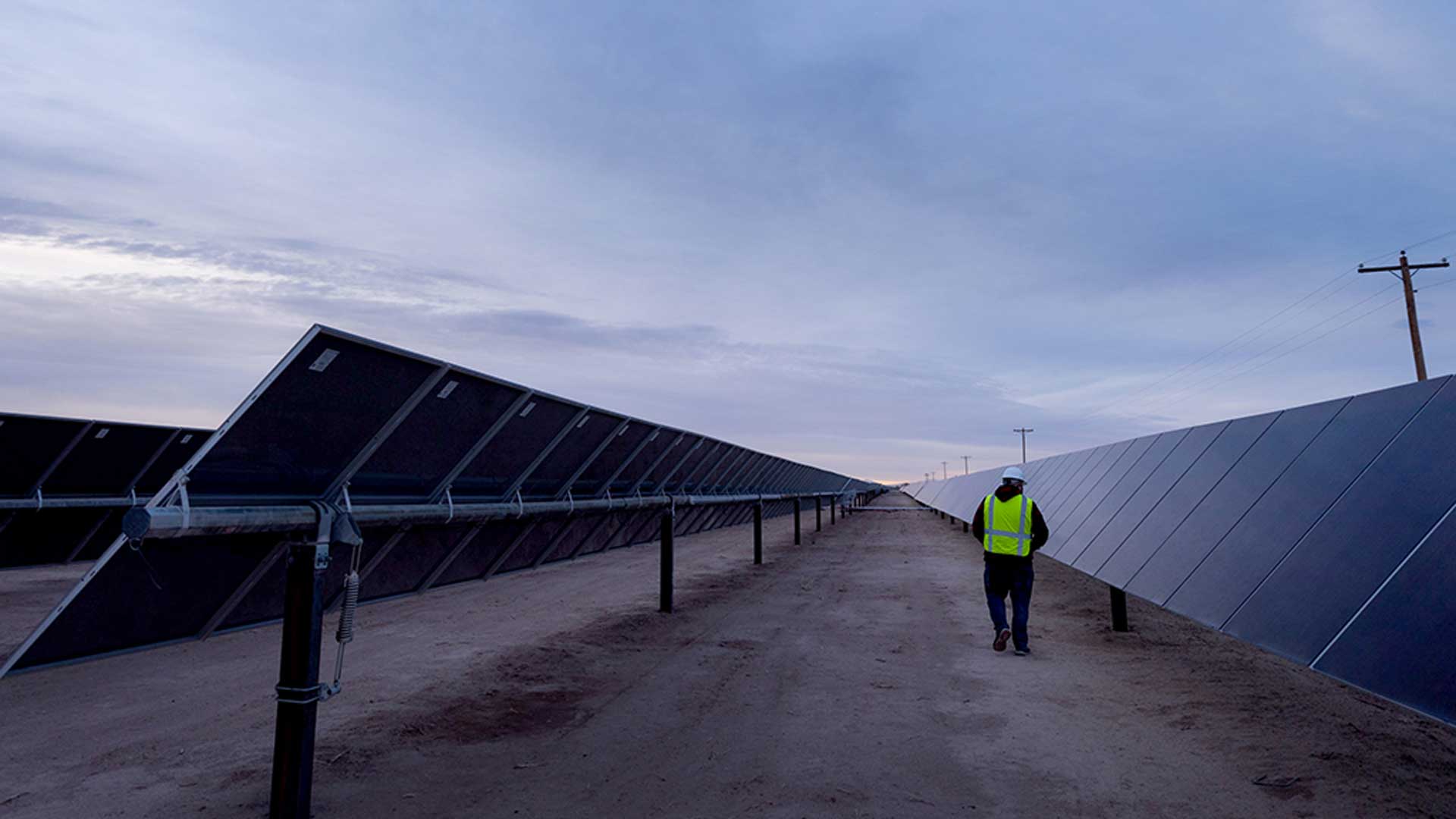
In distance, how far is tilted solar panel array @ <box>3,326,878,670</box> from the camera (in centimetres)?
559

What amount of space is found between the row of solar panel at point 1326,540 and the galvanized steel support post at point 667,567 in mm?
6797

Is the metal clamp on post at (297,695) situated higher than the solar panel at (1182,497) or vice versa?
the solar panel at (1182,497)

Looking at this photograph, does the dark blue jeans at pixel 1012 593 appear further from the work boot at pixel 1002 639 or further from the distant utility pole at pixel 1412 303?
the distant utility pole at pixel 1412 303

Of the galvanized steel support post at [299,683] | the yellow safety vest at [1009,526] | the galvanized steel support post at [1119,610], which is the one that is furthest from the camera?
the galvanized steel support post at [1119,610]

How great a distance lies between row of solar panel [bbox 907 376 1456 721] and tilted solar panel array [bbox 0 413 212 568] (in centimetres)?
2078

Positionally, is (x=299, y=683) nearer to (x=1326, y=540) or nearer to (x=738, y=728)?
(x=738, y=728)

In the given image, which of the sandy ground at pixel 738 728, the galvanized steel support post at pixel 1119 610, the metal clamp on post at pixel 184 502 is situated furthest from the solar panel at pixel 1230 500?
the metal clamp on post at pixel 184 502

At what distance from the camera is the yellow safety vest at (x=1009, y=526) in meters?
11.2

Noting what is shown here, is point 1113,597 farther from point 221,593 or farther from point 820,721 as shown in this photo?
point 221,593

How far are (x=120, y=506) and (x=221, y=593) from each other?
18.0m

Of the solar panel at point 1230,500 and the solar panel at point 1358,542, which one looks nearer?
the solar panel at point 1358,542

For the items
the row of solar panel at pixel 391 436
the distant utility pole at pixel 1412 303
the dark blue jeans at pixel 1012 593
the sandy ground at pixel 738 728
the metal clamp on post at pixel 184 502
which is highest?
the distant utility pole at pixel 1412 303

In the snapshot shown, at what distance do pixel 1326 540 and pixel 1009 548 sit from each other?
4667mm

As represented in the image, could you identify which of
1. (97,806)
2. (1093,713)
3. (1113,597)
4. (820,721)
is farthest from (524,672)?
(1113,597)
